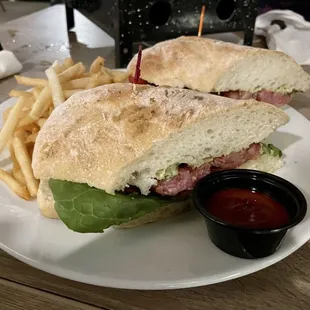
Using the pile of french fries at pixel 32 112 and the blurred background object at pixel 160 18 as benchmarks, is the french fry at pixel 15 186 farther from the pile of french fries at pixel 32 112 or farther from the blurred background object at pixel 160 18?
the blurred background object at pixel 160 18

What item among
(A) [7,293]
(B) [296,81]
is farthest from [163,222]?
(B) [296,81]

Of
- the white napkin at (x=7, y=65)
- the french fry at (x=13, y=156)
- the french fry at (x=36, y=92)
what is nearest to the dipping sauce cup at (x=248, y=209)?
the french fry at (x=13, y=156)

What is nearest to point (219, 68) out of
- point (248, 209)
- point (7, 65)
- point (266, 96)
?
point (266, 96)

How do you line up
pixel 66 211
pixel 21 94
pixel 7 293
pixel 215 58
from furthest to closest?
1. pixel 215 58
2. pixel 21 94
3. pixel 66 211
4. pixel 7 293

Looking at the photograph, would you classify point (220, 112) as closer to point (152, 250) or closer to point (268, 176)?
point (268, 176)

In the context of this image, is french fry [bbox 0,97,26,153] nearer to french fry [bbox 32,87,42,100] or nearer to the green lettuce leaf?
french fry [bbox 32,87,42,100]

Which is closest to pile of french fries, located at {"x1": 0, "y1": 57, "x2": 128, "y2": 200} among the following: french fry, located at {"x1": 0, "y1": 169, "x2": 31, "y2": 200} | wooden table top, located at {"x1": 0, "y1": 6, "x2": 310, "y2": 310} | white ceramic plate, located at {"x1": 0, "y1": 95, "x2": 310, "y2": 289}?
french fry, located at {"x1": 0, "y1": 169, "x2": 31, "y2": 200}
